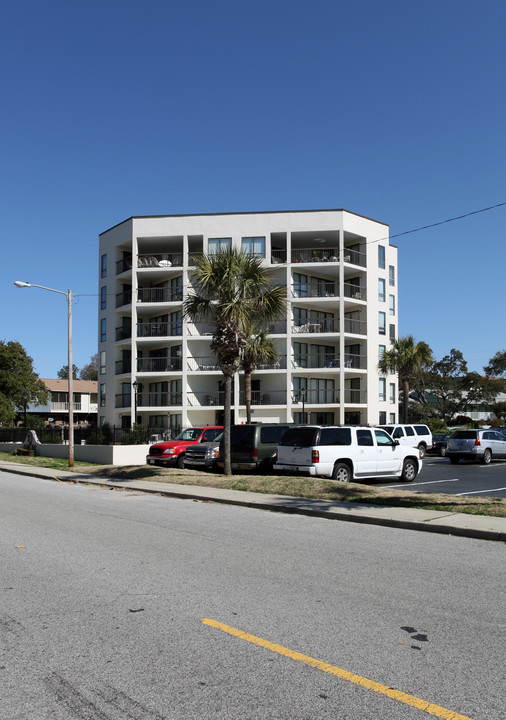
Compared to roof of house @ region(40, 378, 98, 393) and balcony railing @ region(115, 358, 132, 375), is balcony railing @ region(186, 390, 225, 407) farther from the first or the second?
roof of house @ region(40, 378, 98, 393)

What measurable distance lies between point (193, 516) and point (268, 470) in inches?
340

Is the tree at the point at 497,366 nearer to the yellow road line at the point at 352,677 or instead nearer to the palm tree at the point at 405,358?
the palm tree at the point at 405,358

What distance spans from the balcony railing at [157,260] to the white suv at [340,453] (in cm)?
2907

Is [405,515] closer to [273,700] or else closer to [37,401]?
[273,700]

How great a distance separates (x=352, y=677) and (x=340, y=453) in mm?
13439

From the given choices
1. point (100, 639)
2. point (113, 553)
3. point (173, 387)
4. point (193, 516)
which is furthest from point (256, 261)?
point (173, 387)

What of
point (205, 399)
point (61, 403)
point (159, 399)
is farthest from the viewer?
point (61, 403)

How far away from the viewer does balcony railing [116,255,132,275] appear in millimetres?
46281

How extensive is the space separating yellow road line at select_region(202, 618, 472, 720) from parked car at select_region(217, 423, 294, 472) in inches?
603

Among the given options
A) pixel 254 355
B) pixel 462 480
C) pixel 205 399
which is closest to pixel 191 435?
pixel 254 355

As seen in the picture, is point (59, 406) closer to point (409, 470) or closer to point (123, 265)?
point (123, 265)

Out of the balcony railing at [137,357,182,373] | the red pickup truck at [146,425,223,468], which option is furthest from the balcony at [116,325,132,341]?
the red pickup truck at [146,425,223,468]

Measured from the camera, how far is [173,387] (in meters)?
45.3

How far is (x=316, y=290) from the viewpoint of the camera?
148 feet
